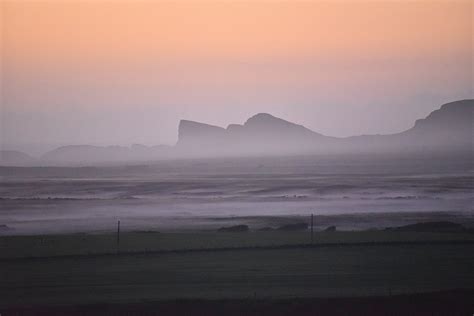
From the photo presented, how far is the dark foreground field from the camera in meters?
8.62

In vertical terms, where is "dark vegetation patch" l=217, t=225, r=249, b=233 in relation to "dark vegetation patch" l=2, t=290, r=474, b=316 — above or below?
above

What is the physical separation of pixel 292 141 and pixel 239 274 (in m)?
2.13

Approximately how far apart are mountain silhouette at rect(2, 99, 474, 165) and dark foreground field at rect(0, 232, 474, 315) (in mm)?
1121

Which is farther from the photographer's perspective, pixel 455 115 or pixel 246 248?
pixel 455 115

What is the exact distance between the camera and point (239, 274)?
9695 mm

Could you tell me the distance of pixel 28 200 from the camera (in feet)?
34.4

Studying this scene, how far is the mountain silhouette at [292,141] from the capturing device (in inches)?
421

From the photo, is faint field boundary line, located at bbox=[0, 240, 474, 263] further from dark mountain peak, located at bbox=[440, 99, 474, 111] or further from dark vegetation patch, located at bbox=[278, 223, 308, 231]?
dark mountain peak, located at bbox=[440, 99, 474, 111]

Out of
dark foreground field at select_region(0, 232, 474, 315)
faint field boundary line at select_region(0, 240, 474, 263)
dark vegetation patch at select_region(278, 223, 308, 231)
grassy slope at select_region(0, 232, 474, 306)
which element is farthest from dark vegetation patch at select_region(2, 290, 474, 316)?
dark vegetation patch at select_region(278, 223, 308, 231)

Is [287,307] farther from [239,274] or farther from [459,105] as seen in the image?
[459,105]

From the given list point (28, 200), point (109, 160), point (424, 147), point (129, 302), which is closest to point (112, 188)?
point (109, 160)

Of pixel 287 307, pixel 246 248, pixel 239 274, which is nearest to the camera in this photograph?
pixel 287 307

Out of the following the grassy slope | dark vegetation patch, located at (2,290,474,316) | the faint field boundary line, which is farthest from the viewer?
the faint field boundary line

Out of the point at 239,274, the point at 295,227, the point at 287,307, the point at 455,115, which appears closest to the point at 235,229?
the point at 295,227
